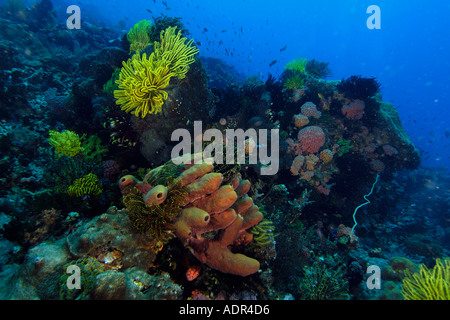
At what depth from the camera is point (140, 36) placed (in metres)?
7.79

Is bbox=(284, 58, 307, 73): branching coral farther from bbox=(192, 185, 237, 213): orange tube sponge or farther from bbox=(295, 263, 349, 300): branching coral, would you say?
bbox=(192, 185, 237, 213): orange tube sponge

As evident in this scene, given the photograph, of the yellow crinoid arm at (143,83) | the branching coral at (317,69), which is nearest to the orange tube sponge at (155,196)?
the yellow crinoid arm at (143,83)

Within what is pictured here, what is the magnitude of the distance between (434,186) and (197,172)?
22485 millimetres

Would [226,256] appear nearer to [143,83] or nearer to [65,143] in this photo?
[143,83]

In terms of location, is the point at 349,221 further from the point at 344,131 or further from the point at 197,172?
the point at 197,172

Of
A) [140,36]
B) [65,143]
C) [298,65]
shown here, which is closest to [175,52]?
[65,143]

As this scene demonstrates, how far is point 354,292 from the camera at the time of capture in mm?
5297

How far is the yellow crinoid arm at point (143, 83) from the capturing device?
449cm

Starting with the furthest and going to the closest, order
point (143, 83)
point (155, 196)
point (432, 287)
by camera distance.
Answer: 1. point (143, 83)
2. point (432, 287)
3. point (155, 196)

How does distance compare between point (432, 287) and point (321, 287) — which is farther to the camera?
point (321, 287)

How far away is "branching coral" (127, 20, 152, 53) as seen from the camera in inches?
304

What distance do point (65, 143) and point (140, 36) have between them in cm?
506

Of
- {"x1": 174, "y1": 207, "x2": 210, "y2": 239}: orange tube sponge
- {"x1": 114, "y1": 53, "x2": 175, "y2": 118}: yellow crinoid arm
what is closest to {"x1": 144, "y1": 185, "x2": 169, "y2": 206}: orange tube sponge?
{"x1": 174, "y1": 207, "x2": 210, "y2": 239}: orange tube sponge
